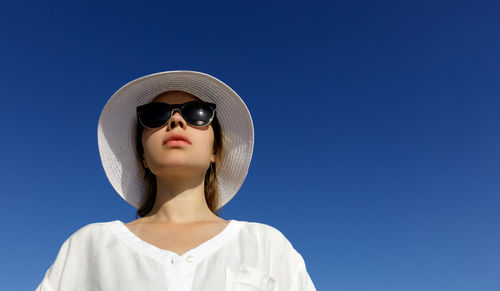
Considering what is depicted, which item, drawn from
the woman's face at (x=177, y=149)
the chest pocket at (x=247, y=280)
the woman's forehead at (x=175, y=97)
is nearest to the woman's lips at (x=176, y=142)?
the woman's face at (x=177, y=149)

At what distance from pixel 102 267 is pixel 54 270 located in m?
0.49

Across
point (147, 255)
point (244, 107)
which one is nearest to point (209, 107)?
point (244, 107)

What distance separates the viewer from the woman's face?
413 cm

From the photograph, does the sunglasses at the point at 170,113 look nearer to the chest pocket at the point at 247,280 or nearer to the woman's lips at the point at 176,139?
the woman's lips at the point at 176,139

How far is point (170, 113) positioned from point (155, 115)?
15 cm

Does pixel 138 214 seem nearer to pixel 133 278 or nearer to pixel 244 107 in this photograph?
pixel 133 278

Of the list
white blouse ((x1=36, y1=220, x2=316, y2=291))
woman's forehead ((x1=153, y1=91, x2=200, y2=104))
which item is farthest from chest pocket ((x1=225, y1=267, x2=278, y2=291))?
woman's forehead ((x1=153, y1=91, x2=200, y2=104))

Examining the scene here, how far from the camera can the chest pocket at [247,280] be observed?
3.50 metres

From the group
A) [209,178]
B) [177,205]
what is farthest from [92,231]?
[209,178]

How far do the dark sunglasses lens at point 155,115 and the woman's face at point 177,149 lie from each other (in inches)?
1.9

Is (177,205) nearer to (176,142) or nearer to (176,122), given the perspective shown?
(176,142)

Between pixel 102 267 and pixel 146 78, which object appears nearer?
pixel 102 267

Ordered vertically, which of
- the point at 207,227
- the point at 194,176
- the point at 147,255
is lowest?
the point at 147,255

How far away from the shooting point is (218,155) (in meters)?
4.90
